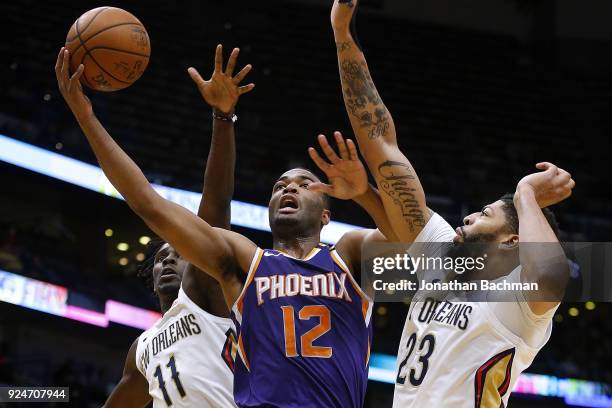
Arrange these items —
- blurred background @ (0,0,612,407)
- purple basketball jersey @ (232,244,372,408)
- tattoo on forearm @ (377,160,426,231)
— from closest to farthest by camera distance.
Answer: purple basketball jersey @ (232,244,372,408) → tattoo on forearm @ (377,160,426,231) → blurred background @ (0,0,612,407)

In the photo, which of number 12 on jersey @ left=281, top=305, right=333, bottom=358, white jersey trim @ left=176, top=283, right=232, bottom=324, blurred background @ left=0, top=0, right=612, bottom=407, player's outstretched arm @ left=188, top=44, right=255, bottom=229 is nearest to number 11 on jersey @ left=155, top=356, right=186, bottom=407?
white jersey trim @ left=176, top=283, right=232, bottom=324

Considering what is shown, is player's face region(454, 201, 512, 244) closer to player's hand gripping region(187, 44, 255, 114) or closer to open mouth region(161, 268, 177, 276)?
player's hand gripping region(187, 44, 255, 114)

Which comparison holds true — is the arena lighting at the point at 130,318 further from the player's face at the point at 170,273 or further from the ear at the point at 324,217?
the ear at the point at 324,217

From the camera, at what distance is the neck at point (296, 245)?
11.8 feet

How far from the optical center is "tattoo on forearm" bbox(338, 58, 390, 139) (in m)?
3.46

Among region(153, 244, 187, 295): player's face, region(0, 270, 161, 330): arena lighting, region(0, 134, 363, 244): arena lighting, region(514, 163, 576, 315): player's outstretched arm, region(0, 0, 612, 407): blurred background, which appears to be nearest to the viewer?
region(514, 163, 576, 315): player's outstretched arm

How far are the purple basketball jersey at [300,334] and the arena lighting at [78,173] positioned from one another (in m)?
9.04

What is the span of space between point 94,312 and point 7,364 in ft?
5.15

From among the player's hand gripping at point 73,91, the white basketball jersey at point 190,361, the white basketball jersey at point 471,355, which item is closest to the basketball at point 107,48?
the player's hand gripping at point 73,91

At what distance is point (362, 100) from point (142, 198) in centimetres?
101

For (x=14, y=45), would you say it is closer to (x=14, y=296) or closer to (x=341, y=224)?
(x=14, y=296)

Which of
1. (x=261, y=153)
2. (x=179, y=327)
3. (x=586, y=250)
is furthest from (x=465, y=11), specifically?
(x=179, y=327)

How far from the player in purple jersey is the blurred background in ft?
28.8

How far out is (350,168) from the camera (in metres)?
3.21
